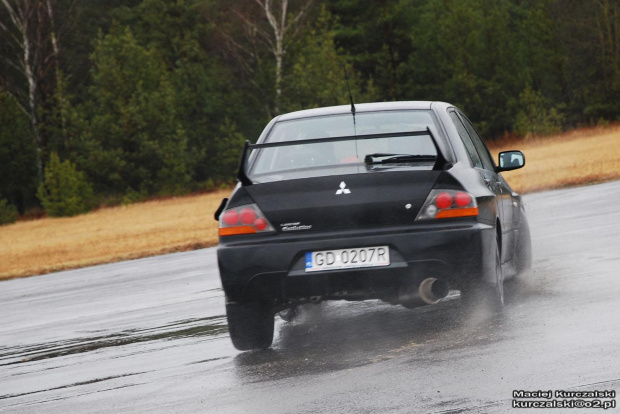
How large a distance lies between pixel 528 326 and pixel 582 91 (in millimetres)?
53677

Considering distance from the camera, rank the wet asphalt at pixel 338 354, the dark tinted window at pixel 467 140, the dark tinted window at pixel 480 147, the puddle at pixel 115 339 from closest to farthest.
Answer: the wet asphalt at pixel 338 354, the dark tinted window at pixel 467 140, the puddle at pixel 115 339, the dark tinted window at pixel 480 147

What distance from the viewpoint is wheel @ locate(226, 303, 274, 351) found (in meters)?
7.13

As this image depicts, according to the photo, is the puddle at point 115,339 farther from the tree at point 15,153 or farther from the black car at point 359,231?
the tree at point 15,153

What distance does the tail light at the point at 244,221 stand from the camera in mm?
6867

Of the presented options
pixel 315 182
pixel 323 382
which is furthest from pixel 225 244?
pixel 323 382

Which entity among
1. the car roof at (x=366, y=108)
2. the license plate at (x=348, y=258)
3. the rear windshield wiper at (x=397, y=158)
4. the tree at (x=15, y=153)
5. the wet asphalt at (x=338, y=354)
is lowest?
the tree at (x=15, y=153)

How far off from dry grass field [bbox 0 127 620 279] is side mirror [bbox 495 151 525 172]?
42.8 ft

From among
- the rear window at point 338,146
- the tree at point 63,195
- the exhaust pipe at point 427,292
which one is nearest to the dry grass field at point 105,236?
the tree at point 63,195

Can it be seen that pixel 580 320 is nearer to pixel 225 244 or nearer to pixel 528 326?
pixel 528 326

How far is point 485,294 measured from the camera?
698cm

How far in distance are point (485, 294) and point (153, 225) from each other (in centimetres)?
2827

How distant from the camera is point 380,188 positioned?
6.77m

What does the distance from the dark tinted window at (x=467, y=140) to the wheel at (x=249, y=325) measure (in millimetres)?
1952

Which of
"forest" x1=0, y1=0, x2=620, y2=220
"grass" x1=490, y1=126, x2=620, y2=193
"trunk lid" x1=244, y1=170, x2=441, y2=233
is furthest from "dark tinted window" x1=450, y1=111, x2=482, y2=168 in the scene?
"forest" x1=0, y1=0, x2=620, y2=220
